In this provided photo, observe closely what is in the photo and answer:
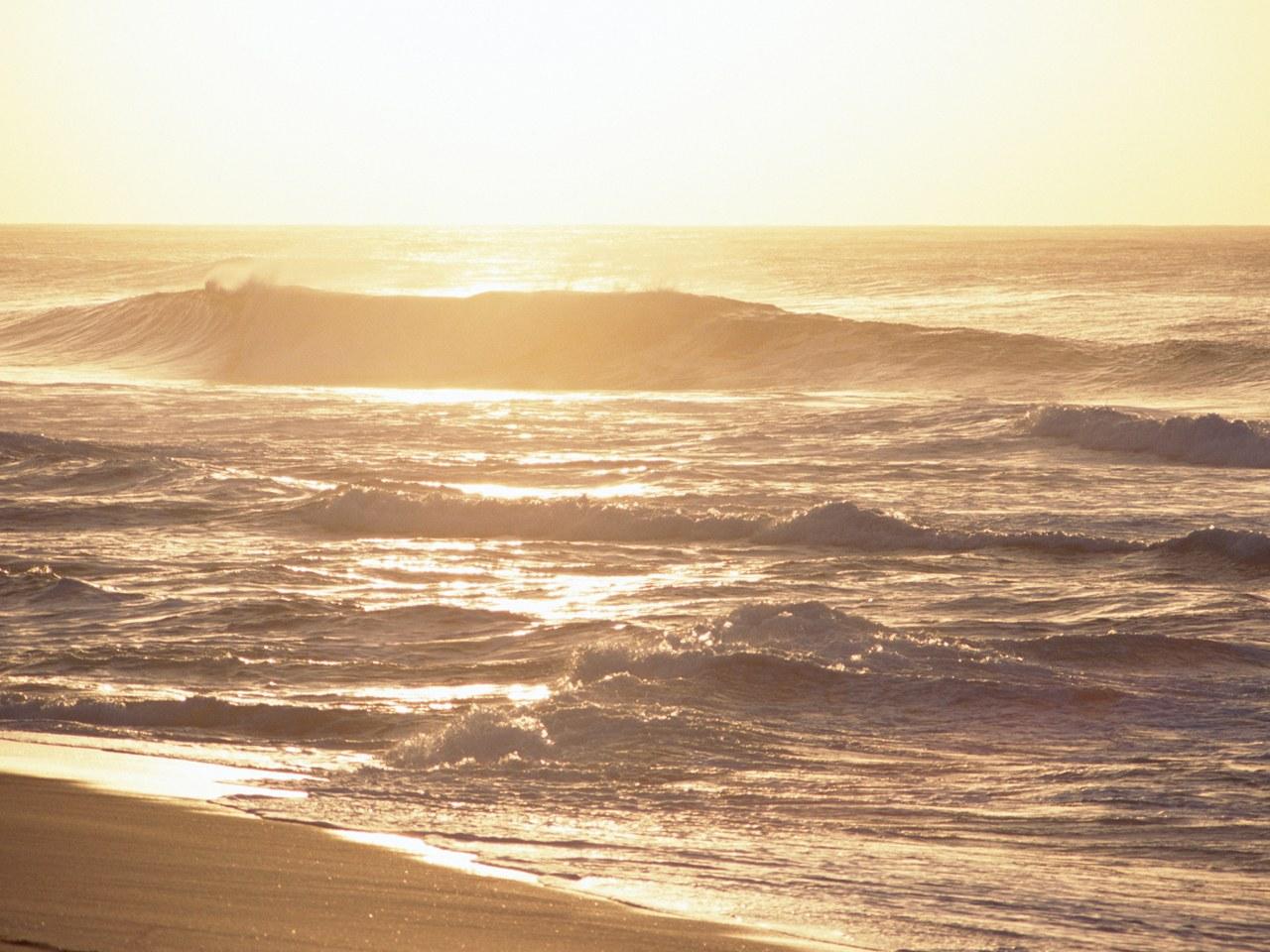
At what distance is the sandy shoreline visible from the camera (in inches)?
148

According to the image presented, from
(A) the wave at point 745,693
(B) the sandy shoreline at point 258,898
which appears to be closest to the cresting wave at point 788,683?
(A) the wave at point 745,693

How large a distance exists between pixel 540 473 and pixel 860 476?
3.28 m

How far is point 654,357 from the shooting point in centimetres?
3091

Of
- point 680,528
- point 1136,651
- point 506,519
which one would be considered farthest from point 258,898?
point 506,519

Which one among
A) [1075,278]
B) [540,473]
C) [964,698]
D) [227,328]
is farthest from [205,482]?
[1075,278]

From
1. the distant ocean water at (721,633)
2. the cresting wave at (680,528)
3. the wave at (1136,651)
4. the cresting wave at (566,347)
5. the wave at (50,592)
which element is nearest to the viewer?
the distant ocean water at (721,633)

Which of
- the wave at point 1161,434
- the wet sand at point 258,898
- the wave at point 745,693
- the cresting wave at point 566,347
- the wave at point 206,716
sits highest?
the cresting wave at point 566,347

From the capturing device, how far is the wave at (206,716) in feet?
21.4

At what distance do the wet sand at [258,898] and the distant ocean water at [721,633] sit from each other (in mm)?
310

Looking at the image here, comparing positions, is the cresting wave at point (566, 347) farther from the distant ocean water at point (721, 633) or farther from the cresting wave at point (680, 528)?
the cresting wave at point (680, 528)

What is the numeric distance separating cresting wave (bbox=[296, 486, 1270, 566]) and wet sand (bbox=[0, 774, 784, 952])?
280 inches

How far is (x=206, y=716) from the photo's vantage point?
21.9ft

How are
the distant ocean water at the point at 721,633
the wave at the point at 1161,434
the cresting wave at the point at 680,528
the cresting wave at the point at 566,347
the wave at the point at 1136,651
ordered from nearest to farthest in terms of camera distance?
the distant ocean water at the point at 721,633 < the wave at the point at 1136,651 < the cresting wave at the point at 680,528 < the wave at the point at 1161,434 < the cresting wave at the point at 566,347

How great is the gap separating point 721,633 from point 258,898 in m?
4.14
